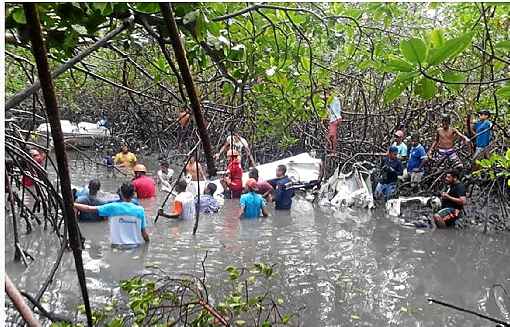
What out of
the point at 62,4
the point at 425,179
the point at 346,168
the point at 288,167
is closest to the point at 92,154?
the point at 288,167

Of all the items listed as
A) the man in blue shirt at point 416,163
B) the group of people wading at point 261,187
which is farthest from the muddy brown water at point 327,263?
the man in blue shirt at point 416,163

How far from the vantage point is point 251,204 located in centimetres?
873

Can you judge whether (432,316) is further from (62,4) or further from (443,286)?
(62,4)

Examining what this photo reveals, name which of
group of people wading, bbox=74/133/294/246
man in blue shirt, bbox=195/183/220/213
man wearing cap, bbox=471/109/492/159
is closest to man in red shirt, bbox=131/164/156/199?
group of people wading, bbox=74/133/294/246

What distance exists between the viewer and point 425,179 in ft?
31.6

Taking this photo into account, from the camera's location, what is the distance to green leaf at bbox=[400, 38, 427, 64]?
112cm

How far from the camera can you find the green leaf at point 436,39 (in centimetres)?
113

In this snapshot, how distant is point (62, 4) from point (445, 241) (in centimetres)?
706

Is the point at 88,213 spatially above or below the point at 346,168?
below

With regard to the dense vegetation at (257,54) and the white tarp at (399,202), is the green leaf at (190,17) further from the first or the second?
the white tarp at (399,202)

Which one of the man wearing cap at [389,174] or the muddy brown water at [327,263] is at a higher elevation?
the man wearing cap at [389,174]

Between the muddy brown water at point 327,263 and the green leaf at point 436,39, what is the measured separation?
4.04 m

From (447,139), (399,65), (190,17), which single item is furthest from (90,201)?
(399,65)

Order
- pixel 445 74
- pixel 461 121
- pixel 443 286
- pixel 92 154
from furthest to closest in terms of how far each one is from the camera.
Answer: pixel 92 154 < pixel 461 121 < pixel 443 286 < pixel 445 74
